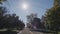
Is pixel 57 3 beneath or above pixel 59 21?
above

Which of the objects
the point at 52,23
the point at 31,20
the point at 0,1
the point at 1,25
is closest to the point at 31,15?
the point at 31,20

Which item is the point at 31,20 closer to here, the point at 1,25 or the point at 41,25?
the point at 41,25

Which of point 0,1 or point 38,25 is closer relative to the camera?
point 0,1

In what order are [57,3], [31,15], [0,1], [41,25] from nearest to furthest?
[0,1]
[57,3]
[41,25]
[31,15]

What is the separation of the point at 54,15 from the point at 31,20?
91.3 m

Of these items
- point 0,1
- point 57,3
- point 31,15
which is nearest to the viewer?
point 0,1

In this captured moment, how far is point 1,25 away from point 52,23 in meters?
35.4

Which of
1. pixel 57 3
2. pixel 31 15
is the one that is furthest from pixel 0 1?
pixel 31 15

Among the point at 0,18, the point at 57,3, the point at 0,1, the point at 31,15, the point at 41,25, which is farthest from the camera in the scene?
the point at 31,15

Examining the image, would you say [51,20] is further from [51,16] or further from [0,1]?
[0,1]

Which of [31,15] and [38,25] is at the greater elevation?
[31,15]

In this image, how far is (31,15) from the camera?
121 metres

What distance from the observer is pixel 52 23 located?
3456cm

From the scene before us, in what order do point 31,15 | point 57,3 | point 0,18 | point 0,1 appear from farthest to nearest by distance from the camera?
1. point 31,15
2. point 0,18
3. point 57,3
4. point 0,1
